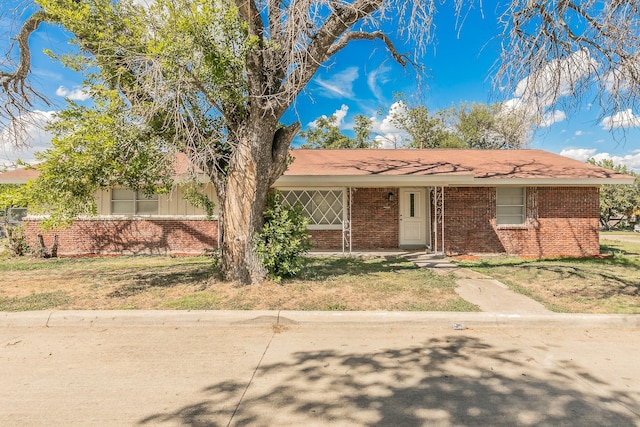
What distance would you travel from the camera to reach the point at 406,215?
42.5 ft

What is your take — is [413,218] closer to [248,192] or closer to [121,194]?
[248,192]

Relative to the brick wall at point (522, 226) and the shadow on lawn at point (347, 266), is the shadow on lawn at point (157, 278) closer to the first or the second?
the shadow on lawn at point (347, 266)

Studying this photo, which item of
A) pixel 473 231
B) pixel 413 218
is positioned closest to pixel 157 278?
pixel 413 218

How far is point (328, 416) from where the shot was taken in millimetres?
2854

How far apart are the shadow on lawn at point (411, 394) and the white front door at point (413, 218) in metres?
8.87

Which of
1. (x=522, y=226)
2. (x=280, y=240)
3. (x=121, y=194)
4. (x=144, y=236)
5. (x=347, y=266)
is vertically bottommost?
(x=347, y=266)

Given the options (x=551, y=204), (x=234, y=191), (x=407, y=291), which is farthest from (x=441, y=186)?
(x=234, y=191)

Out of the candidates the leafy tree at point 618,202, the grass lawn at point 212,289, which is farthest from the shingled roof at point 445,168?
the leafy tree at point 618,202

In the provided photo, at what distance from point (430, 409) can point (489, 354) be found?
159cm

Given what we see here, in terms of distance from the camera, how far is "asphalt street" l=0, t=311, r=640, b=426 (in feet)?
9.54

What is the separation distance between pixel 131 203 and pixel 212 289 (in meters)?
7.45

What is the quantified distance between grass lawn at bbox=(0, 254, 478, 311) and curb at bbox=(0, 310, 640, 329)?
315mm

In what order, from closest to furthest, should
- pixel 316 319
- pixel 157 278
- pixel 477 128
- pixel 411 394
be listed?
pixel 411 394
pixel 316 319
pixel 157 278
pixel 477 128

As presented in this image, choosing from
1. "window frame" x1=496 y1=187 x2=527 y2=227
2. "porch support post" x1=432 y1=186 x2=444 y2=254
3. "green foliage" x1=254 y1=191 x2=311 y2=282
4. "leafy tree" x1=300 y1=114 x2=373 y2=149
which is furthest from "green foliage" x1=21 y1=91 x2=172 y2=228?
"leafy tree" x1=300 y1=114 x2=373 y2=149
